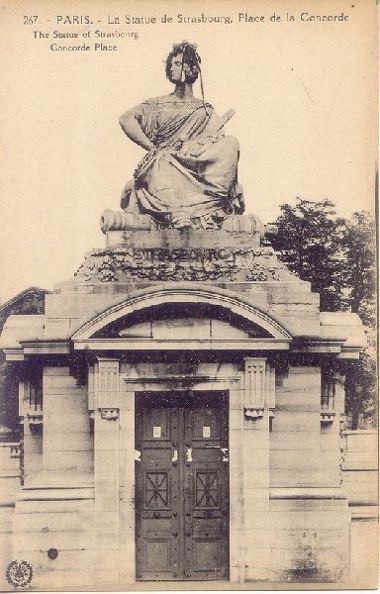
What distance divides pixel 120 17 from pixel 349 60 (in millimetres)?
3773

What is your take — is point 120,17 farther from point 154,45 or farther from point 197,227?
point 197,227

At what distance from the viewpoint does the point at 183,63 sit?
19844 mm

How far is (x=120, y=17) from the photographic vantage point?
19141mm

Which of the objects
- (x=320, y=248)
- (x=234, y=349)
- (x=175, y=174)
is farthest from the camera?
(x=320, y=248)

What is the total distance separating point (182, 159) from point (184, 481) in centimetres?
531

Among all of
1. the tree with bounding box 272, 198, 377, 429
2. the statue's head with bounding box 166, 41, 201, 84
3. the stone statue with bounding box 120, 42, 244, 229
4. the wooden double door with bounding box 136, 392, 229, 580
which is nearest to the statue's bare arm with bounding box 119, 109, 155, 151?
the stone statue with bounding box 120, 42, 244, 229

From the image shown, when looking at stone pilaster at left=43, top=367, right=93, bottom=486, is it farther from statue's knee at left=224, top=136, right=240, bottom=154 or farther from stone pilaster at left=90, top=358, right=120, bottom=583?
statue's knee at left=224, top=136, right=240, bottom=154

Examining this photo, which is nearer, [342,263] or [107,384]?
[107,384]

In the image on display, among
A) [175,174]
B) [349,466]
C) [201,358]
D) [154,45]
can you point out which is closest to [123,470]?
[201,358]

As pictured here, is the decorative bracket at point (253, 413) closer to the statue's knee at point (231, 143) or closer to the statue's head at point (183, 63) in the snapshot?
the statue's knee at point (231, 143)

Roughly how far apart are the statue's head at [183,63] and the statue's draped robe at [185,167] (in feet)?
1.36

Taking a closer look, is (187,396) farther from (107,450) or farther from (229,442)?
(107,450)

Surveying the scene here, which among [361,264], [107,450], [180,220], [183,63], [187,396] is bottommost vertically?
[107,450]

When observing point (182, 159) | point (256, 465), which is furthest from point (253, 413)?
point (182, 159)
